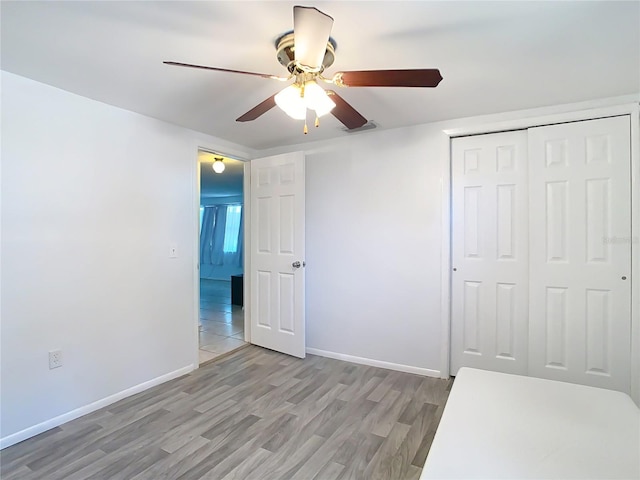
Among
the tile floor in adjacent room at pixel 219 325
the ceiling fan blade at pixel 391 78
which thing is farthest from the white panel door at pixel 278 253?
the ceiling fan blade at pixel 391 78

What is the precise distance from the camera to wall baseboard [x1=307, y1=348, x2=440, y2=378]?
9.61ft

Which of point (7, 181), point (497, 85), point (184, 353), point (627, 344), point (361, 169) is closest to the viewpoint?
point (7, 181)

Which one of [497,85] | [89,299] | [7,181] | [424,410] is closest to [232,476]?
[424,410]

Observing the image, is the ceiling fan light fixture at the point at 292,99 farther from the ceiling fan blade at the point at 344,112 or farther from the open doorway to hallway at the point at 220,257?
the open doorway to hallway at the point at 220,257

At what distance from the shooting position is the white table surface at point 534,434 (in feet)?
3.48

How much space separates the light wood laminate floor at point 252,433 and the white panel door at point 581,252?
988 millimetres

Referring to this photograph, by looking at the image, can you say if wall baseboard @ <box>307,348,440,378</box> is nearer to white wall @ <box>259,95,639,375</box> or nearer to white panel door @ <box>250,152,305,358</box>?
white wall @ <box>259,95,639,375</box>

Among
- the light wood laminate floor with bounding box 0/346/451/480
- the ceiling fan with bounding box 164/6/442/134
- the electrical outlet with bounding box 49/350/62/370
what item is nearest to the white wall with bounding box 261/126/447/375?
the light wood laminate floor with bounding box 0/346/451/480

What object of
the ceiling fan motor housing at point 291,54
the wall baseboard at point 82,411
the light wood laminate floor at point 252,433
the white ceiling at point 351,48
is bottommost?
the light wood laminate floor at point 252,433

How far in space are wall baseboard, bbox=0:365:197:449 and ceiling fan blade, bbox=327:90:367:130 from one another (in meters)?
2.58

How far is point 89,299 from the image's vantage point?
7.69ft

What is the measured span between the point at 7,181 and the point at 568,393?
326 centimetres

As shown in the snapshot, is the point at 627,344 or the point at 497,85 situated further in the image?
the point at 627,344

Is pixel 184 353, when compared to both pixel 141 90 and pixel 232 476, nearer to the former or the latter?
pixel 232 476
